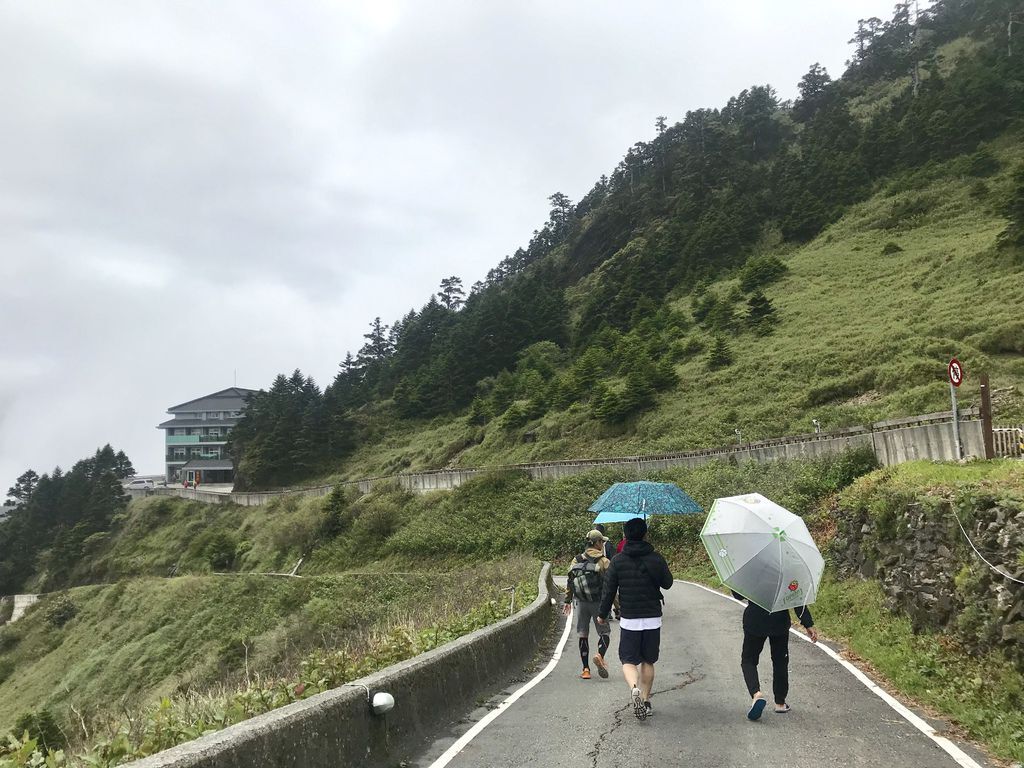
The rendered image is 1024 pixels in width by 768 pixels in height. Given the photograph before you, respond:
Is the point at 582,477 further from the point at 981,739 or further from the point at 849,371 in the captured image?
the point at 981,739

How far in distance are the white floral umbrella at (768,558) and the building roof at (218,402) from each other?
106856mm

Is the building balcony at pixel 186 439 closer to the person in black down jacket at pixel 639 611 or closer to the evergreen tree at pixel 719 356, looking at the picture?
the evergreen tree at pixel 719 356

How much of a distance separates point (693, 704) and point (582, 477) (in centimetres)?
2997

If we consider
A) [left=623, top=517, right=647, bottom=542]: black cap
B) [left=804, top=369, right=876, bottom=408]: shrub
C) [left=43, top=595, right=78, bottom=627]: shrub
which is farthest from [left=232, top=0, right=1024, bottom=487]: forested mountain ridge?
[left=43, top=595, right=78, bottom=627]: shrub

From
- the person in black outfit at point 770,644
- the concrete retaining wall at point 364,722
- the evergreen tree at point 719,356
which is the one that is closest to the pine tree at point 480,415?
the evergreen tree at point 719,356

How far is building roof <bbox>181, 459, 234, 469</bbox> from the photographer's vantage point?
9825 centimetres

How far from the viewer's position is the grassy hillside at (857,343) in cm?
3303

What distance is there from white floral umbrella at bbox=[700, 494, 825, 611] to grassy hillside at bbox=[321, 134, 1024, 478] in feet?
72.7

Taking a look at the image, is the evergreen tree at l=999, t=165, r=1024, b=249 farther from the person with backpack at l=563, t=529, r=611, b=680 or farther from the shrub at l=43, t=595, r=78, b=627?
the shrub at l=43, t=595, r=78, b=627

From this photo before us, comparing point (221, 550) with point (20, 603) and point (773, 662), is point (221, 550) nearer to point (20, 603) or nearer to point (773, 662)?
point (20, 603)

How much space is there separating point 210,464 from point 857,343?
8719cm

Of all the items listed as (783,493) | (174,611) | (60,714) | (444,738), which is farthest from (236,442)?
(444,738)

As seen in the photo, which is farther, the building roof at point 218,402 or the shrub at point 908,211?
the building roof at point 218,402

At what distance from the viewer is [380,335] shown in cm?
12912
